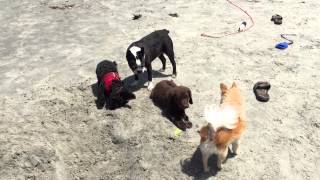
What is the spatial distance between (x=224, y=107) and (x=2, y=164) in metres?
3.48

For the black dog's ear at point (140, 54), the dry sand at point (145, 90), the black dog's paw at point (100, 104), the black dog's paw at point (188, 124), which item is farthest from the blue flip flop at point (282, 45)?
the black dog's paw at point (100, 104)

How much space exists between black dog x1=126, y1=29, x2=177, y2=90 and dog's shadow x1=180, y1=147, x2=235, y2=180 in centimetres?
230

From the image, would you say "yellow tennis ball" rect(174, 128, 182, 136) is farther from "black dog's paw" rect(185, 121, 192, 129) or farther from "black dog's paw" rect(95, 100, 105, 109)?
"black dog's paw" rect(95, 100, 105, 109)

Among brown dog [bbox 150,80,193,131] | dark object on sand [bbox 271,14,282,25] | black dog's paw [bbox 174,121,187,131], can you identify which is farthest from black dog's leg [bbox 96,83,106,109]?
dark object on sand [bbox 271,14,282,25]

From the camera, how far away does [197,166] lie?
6129 millimetres

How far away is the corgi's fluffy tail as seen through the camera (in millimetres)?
5316

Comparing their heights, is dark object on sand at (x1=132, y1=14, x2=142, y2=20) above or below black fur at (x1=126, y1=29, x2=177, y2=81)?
below

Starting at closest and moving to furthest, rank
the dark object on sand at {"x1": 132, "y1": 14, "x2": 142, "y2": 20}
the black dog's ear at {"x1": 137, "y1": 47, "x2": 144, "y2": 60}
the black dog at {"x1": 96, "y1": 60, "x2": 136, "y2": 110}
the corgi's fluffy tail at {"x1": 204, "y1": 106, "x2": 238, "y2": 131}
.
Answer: the corgi's fluffy tail at {"x1": 204, "y1": 106, "x2": 238, "y2": 131} < the black dog at {"x1": 96, "y1": 60, "x2": 136, "y2": 110} < the black dog's ear at {"x1": 137, "y1": 47, "x2": 144, "y2": 60} < the dark object on sand at {"x1": 132, "y1": 14, "x2": 142, "y2": 20}

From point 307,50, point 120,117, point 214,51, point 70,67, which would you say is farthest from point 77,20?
point 307,50

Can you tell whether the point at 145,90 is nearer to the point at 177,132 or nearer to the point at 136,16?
the point at 177,132

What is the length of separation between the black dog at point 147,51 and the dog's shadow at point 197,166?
230cm

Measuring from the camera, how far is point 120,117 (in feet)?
23.4

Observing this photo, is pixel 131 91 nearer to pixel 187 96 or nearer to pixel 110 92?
pixel 110 92

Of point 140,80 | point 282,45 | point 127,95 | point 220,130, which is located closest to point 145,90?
point 140,80
